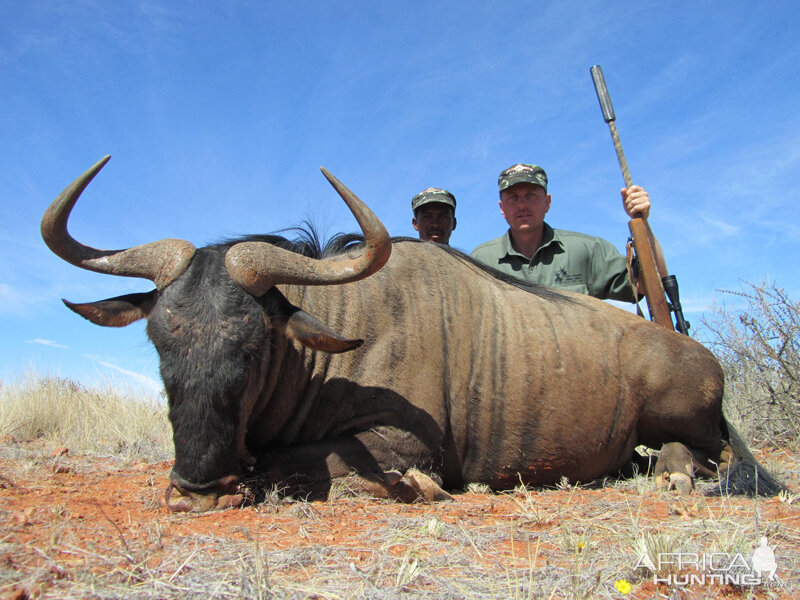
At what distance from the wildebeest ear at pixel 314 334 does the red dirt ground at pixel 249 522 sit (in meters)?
0.94

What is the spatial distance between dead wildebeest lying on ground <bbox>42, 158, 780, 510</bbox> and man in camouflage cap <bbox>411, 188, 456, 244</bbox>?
4.01 metres

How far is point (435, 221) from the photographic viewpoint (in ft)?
31.1

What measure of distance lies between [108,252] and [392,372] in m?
2.15

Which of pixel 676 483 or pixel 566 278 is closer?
pixel 676 483

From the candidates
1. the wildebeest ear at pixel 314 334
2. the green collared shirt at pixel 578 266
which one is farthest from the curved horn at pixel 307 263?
the green collared shirt at pixel 578 266

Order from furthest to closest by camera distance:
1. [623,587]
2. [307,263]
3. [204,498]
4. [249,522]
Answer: [307,263] < [204,498] < [249,522] < [623,587]

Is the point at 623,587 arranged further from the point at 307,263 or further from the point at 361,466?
the point at 307,263

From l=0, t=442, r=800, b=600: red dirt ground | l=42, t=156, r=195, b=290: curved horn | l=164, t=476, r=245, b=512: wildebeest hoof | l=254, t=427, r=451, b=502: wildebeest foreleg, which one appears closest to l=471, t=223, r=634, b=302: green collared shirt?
l=0, t=442, r=800, b=600: red dirt ground

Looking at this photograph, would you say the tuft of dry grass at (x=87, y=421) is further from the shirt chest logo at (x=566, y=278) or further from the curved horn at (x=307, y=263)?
the shirt chest logo at (x=566, y=278)

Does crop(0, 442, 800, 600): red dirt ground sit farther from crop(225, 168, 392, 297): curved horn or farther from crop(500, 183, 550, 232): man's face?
crop(500, 183, 550, 232): man's face

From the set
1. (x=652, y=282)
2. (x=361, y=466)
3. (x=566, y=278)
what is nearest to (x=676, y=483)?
(x=652, y=282)

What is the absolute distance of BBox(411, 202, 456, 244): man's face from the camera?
31.0 feet

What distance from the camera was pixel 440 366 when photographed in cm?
441

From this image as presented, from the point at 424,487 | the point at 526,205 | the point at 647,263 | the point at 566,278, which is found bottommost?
the point at 424,487
